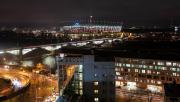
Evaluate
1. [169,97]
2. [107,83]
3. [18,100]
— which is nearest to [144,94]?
[107,83]

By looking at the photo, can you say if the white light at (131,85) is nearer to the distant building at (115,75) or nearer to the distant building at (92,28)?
the distant building at (115,75)

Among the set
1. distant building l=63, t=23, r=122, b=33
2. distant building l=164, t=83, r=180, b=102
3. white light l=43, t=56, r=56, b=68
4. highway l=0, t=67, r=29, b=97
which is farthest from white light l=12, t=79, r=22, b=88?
distant building l=63, t=23, r=122, b=33

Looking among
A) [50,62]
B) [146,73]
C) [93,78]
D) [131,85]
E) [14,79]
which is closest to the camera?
[93,78]

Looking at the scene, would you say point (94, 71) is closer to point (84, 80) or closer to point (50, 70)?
point (84, 80)

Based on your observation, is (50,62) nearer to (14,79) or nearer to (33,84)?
(14,79)

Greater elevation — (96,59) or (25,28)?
(25,28)

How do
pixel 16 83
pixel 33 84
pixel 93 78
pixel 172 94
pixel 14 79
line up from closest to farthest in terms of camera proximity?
pixel 172 94
pixel 93 78
pixel 16 83
pixel 33 84
pixel 14 79

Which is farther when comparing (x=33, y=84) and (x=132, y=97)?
(x=33, y=84)

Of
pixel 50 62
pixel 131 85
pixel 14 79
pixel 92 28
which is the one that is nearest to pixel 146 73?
pixel 131 85

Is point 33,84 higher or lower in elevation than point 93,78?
lower

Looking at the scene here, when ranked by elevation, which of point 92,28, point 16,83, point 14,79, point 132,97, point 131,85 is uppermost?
point 92,28

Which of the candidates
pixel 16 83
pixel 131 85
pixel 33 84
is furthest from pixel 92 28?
pixel 131 85
